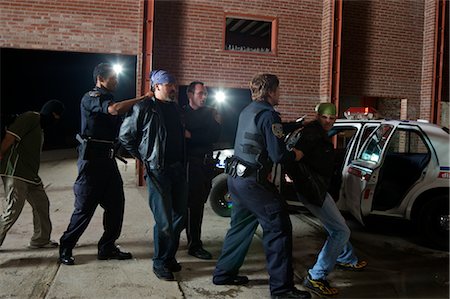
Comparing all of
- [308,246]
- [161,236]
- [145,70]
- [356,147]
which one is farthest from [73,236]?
[145,70]

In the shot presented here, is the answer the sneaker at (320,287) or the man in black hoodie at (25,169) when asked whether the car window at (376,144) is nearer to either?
the sneaker at (320,287)

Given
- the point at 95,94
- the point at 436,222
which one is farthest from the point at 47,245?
the point at 436,222

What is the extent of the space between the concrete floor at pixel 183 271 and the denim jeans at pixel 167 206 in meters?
0.29

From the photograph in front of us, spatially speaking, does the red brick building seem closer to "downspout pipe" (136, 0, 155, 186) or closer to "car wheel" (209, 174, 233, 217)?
"downspout pipe" (136, 0, 155, 186)

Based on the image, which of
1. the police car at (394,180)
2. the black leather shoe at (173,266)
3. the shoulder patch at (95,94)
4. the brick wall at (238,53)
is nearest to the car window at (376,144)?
the police car at (394,180)

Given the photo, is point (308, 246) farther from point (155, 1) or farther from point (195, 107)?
point (155, 1)

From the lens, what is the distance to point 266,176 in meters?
3.41

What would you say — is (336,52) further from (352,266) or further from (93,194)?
(93,194)

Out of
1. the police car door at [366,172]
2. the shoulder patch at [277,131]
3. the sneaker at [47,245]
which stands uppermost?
the shoulder patch at [277,131]

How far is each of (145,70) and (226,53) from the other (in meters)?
2.03

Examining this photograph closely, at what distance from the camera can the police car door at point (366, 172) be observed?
5188 millimetres

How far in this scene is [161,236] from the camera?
3.80 m

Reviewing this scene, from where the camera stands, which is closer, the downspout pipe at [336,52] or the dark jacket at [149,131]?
the dark jacket at [149,131]

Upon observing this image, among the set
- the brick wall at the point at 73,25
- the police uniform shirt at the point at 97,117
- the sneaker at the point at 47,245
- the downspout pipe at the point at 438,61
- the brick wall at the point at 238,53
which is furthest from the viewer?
the downspout pipe at the point at 438,61
